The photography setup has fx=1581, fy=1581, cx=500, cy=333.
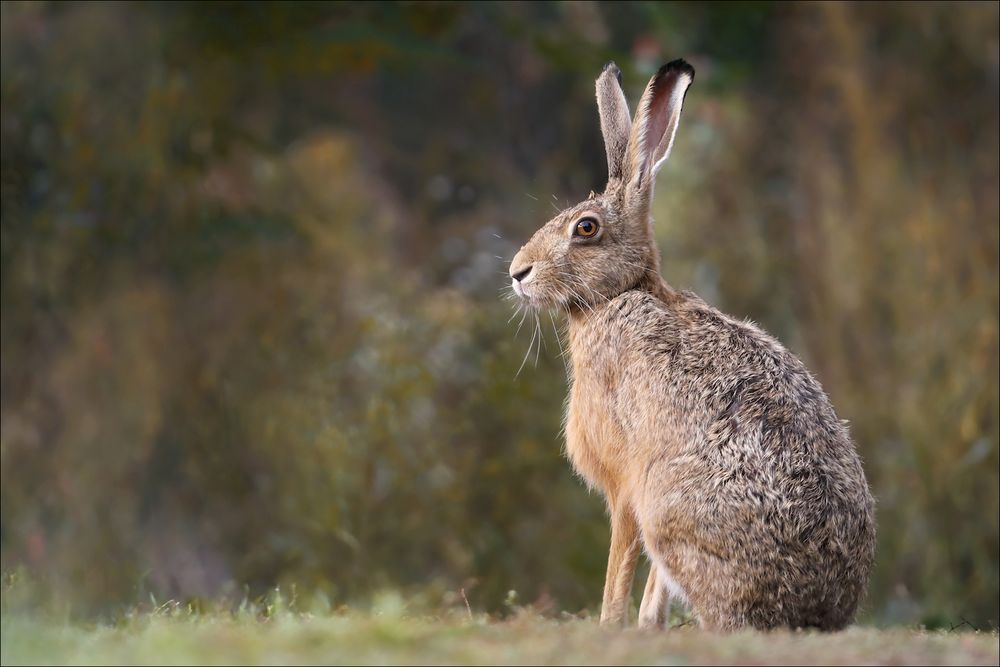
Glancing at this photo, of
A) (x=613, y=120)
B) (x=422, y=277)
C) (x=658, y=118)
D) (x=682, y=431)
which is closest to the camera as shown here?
(x=682, y=431)

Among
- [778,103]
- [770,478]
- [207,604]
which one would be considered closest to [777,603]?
[770,478]

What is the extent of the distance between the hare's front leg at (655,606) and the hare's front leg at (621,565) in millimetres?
93

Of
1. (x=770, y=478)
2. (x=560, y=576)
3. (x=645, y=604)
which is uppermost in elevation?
(x=770, y=478)

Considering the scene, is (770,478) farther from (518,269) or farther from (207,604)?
(207,604)

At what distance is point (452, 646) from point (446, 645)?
0.09 ft

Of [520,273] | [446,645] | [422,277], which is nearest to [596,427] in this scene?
[520,273]

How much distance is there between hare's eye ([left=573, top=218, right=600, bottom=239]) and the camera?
7.91 metres

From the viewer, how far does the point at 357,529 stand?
1142cm

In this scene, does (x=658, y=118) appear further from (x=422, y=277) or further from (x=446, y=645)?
(x=422, y=277)

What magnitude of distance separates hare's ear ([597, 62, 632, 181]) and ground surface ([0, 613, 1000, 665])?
2.72m

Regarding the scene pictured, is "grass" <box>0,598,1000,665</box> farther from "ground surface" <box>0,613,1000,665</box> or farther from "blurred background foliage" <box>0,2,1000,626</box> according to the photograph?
"blurred background foliage" <box>0,2,1000,626</box>

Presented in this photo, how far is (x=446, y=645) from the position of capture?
5.75 metres

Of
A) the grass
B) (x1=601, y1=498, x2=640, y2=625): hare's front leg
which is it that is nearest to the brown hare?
(x1=601, y1=498, x2=640, y2=625): hare's front leg

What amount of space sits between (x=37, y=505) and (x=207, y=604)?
16.7 ft
